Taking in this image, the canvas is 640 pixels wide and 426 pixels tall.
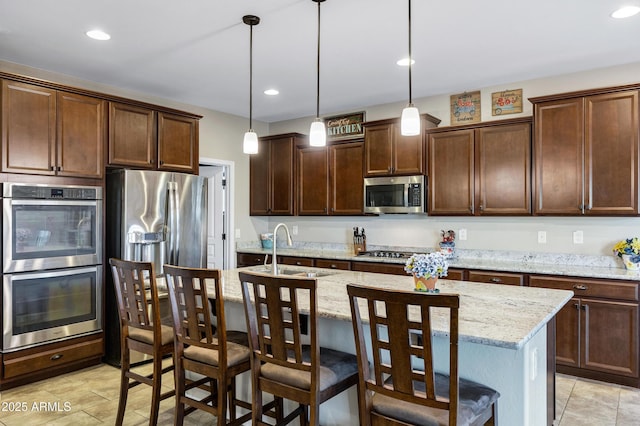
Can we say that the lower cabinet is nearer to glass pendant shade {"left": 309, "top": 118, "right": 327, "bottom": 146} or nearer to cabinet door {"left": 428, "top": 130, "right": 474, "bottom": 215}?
glass pendant shade {"left": 309, "top": 118, "right": 327, "bottom": 146}

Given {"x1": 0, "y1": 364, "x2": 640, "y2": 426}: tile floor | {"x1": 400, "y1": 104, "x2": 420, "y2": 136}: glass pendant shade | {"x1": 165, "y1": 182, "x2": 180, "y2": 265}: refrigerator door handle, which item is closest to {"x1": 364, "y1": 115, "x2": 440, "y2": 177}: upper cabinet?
{"x1": 165, "y1": 182, "x2": 180, "y2": 265}: refrigerator door handle

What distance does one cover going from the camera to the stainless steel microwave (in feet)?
14.9

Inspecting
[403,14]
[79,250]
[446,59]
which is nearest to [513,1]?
[403,14]

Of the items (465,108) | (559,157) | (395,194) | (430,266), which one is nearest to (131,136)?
(395,194)

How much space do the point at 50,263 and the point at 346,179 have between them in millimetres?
3123

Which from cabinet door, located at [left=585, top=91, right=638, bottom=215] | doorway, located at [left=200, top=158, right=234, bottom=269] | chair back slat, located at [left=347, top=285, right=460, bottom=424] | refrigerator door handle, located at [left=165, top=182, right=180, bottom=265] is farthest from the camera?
doorway, located at [left=200, top=158, right=234, bottom=269]

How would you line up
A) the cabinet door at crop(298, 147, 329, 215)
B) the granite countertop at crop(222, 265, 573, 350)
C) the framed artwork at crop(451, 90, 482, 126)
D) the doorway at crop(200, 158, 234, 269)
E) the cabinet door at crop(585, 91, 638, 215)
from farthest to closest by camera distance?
the doorway at crop(200, 158, 234, 269) → the cabinet door at crop(298, 147, 329, 215) → the framed artwork at crop(451, 90, 482, 126) → the cabinet door at crop(585, 91, 638, 215) → the granite countertop at crop(222, 265, 573, 350)

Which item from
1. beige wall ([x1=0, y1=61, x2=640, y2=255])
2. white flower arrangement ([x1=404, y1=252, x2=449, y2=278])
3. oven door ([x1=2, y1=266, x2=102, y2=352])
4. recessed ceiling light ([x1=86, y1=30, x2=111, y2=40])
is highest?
recessed ceiling light ([x1=86, y1=30, x2=111, y2=40])

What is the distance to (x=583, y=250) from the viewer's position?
12.9ft

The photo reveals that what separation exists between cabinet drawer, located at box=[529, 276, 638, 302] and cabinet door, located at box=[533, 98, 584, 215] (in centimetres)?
60

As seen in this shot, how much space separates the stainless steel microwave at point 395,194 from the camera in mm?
4555

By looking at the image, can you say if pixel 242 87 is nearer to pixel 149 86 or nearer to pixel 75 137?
pixel 149 86

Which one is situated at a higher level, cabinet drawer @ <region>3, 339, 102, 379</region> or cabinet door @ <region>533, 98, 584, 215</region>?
cabinet door @ <region>533, 98, 584, 215</region>

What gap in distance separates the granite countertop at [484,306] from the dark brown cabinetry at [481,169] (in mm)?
1608
